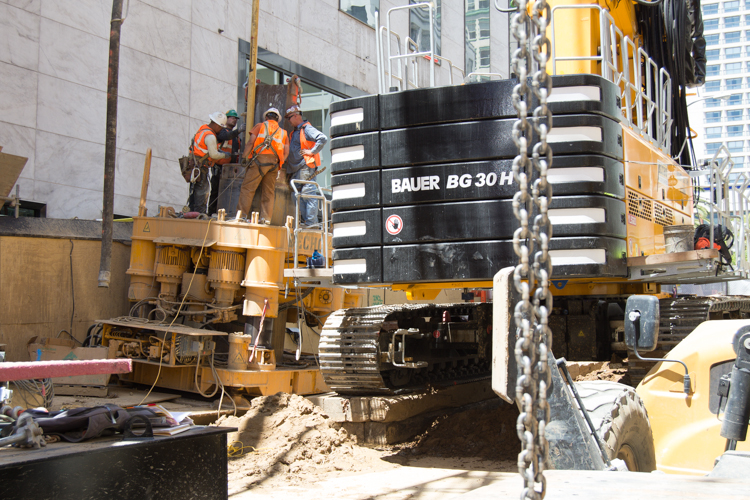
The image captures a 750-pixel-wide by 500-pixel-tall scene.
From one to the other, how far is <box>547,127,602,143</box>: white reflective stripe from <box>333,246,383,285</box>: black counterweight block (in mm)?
1818

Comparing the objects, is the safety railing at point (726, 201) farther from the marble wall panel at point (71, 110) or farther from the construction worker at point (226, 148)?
the marble wall panel at point (71, 110)

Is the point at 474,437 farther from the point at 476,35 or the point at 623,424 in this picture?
the point at 476,35

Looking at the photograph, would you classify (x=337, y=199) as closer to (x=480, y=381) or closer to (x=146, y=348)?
(x=146, y=348)

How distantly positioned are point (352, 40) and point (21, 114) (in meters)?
9.02

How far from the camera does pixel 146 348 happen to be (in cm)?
847

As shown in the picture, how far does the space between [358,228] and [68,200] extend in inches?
257

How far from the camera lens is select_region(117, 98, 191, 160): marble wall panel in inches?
470

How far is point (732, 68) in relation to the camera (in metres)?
93.5

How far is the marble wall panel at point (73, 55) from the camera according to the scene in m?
10.9

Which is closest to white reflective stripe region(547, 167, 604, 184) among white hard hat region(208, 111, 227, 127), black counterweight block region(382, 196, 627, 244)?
black counterweight block region(382, 196, 627, 244)

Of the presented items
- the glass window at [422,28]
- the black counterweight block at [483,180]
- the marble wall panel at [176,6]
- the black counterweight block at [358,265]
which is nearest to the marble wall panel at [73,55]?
the marble wall panel at [176,6]

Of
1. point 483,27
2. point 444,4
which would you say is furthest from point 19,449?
point 483,27

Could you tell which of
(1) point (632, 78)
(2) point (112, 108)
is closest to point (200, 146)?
(2) point (112, 108)

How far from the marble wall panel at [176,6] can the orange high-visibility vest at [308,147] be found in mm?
4049
